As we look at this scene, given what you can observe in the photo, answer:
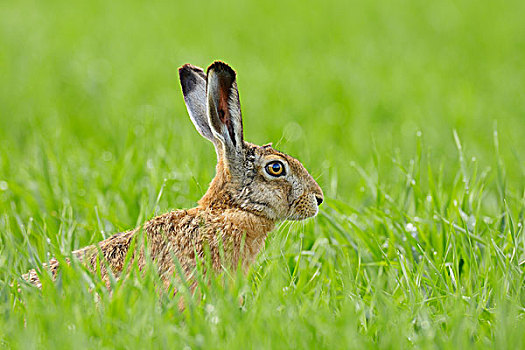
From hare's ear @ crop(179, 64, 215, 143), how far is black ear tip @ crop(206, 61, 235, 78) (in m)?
0.54

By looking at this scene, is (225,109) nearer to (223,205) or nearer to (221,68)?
(221,68)

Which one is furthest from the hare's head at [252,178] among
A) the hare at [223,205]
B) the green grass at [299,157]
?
the green grass at [299,157]

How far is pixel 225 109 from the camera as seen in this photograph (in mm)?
4066

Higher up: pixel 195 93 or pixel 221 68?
pixel 221 68

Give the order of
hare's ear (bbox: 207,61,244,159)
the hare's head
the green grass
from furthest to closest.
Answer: the hare's head → hare's ear (bbox: 207,61,244,159) → the green grass

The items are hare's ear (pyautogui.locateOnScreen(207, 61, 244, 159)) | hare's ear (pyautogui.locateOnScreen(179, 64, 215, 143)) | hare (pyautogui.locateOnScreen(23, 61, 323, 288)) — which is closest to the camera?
hare (pyautogui.locateOnScreen(23, 61, 323, 288))

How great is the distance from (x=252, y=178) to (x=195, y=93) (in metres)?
0.65

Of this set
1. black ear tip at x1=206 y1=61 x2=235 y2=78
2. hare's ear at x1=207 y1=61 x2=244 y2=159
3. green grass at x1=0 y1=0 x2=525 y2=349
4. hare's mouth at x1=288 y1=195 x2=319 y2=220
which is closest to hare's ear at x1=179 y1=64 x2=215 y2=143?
hare's ear at x1=207 y1=61 x2=244 y2=159

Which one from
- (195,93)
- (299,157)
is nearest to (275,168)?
(195,93)

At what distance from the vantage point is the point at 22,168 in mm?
5711

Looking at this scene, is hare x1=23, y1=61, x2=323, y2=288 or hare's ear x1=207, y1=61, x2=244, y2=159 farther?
hare's ear x1=207, y1=61, x2=244, y2=159

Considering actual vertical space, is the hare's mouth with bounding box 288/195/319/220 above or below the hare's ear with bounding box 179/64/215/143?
below

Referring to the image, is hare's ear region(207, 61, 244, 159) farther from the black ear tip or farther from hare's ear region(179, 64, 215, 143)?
hare's ear region(179, 64, 215, 143)

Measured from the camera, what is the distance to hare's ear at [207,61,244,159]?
12.7 ft
